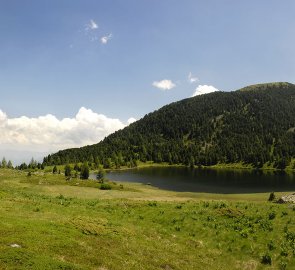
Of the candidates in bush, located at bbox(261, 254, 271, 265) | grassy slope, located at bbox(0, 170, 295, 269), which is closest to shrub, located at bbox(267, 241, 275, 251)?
grassy slope, located at bbox(0, 170, 295, 269)

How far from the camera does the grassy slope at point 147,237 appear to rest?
21844 millimetres

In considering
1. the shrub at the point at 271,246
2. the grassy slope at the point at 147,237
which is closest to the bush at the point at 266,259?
the grassy slope at the point at 147,237

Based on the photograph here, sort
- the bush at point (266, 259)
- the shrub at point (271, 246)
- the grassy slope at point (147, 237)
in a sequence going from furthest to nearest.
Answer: the shrub at point (271, 246) → the bush at point (266, 259) → the grassy slope at point (147, 237)

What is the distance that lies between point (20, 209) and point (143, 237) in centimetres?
1462

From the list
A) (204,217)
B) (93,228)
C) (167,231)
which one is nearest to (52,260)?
(93,228)

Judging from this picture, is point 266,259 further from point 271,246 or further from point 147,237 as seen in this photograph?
point 147,237

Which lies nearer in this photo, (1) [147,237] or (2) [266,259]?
(2) [266,259]

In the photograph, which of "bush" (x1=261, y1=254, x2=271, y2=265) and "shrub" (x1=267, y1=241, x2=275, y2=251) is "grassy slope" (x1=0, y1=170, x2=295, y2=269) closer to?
"shrub" (x1=267, y1=241, x2=275, y2=251)

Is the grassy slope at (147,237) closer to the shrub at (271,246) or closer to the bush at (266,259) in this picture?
the shrub at (271,246)

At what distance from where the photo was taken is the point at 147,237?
31781mm

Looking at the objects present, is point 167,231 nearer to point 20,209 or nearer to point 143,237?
point 143,237

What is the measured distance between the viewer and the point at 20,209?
120 feet

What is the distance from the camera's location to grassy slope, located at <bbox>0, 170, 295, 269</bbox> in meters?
21.8

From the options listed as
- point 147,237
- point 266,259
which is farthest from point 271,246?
point 147,237
